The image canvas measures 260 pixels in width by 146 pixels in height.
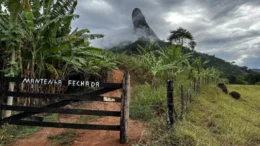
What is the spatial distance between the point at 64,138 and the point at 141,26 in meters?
49.5

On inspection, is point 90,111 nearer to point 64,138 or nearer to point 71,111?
point 71,111

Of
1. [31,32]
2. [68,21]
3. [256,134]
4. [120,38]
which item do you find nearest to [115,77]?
[68,21]

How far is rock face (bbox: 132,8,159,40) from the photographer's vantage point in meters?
51.1

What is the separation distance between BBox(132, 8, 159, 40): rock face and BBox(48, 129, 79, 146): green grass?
43761 mm

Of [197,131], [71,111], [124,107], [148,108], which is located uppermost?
[124,107]

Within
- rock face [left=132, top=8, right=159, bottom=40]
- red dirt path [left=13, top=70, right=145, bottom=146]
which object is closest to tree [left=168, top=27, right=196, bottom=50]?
rock face [left=132, top=8, right=159, bottom=40]

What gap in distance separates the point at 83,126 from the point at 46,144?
100 cm

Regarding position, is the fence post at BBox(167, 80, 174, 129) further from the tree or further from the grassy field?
the tree

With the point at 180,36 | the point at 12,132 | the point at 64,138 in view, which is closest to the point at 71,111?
the point at 64,138

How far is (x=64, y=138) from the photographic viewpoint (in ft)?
19.1

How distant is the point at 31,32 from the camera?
7527mm

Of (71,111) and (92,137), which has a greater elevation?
(71,111)

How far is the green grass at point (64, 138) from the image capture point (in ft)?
18.3

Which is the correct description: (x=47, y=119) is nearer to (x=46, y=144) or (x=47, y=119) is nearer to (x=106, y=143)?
(x=46, y=144)
